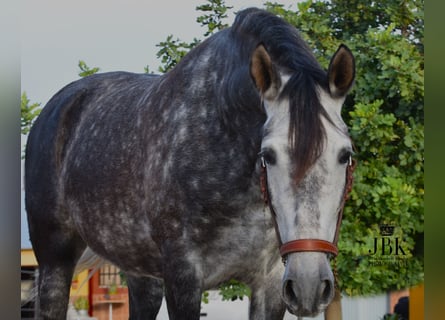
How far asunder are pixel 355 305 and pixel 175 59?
2.04m

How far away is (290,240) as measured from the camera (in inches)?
99.0

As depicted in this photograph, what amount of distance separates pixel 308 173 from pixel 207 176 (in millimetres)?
667

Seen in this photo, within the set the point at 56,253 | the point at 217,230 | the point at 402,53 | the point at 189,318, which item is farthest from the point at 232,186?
the point at 402,53

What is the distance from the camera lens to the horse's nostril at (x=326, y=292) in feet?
8.07

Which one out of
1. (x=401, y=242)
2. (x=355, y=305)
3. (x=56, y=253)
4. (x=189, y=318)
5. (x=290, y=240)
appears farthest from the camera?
(x=355, y=305)

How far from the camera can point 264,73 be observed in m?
2.74

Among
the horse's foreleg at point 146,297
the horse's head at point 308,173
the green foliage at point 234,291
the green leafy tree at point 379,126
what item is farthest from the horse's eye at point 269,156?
the green foliage at point 234,291

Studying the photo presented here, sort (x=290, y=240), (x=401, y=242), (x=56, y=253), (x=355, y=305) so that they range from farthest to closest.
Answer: (x=355, y=305)
(x=401, y=242)
(x=56, y=253)
(x=290, y=240)

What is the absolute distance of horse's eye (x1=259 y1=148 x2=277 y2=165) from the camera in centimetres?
258

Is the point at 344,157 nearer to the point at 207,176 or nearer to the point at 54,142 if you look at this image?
the point at 207,176

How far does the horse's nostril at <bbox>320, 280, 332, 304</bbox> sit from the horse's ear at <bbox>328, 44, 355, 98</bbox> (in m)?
0.64

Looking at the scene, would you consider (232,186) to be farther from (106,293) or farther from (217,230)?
(106,293)

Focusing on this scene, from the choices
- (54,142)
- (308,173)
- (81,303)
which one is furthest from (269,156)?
(81,303)

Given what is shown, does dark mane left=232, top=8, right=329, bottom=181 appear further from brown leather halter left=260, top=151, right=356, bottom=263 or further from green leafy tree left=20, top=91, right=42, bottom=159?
green leafy tree left=20, top=91, right=42, bottom=159
